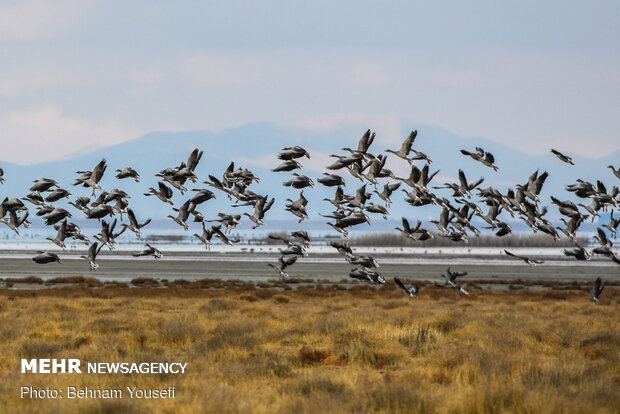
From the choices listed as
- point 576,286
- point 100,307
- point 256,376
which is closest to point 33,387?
point 256,376

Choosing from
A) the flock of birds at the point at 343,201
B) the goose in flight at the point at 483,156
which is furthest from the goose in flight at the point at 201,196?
the goose in flight at the point at 483,156

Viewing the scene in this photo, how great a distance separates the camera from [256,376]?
15.5 m

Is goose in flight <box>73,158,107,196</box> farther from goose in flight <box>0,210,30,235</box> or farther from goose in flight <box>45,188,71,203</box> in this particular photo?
goose in flight <box>0,210,30,235</box>

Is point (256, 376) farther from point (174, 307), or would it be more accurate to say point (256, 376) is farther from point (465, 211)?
point (174, 307)

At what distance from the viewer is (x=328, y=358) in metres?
18.0

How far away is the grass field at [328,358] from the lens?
11820 mm

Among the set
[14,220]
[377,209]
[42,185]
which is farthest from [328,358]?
[14,220]

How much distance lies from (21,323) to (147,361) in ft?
34.6

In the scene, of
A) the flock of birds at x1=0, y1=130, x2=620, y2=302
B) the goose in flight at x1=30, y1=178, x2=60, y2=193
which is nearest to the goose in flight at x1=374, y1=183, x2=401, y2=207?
the flock of birds at x1=0, y1=130, x2=620, y2=302

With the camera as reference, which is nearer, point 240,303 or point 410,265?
point 240,303

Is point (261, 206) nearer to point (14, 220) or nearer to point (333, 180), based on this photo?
point (333, 180)
